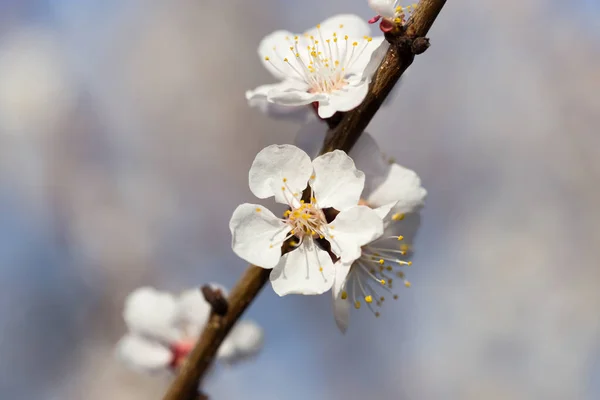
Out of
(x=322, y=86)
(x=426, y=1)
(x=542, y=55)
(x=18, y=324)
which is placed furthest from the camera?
(x=542, y=55)

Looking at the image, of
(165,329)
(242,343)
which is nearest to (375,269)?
(242,343)

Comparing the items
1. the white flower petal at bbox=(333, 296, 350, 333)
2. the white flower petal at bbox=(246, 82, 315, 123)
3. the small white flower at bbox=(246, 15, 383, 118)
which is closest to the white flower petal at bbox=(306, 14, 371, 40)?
the small white flower at bbox=(246, 15, 383, 118)

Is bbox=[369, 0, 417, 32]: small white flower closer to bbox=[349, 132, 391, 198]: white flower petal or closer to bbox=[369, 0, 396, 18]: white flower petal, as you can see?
bbox=[369, 0, 396, 18]: white flower petal

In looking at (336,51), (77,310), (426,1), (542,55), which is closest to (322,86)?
(336,51)

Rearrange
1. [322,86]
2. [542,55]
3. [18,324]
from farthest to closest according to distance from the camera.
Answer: [542,55] → [18,324] → [322,86]

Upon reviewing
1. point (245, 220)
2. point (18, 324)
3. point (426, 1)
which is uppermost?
point (426, 1)

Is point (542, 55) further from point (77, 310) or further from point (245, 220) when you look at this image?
point (245, 220)
